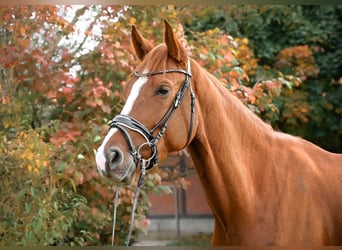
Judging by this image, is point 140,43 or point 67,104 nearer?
point 140,43

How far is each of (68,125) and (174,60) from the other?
9.18 ft

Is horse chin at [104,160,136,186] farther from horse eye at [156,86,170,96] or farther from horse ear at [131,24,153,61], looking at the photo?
horse ear at [131,24,153,61]

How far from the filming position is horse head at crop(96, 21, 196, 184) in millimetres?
2523

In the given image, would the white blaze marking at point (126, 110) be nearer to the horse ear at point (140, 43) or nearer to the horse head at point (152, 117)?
the horse head at point (152, 117)

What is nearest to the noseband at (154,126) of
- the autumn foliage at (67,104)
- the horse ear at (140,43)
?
the horse ear at (140,43)

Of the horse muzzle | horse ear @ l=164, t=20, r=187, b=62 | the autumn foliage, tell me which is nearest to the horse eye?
horse ear @ l=164, t=20, r=187, b=62

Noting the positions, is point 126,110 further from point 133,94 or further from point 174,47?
point 174,47

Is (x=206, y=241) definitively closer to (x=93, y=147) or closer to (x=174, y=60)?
(x=93, y=147)

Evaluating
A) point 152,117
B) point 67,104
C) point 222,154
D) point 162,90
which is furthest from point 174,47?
point 67,104

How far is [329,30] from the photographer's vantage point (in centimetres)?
872

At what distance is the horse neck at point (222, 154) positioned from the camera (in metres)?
2.79

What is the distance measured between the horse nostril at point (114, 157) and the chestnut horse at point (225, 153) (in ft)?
0.10

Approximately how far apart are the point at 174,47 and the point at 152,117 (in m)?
0.38

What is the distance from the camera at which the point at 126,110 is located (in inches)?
103
